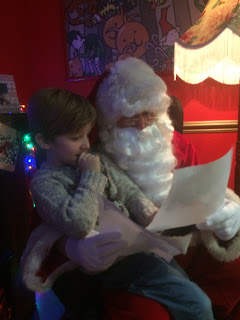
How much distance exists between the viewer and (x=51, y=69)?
200 centimetres

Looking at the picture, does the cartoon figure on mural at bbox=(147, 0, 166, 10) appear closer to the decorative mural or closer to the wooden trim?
the decorative mural

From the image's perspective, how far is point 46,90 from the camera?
866 mm

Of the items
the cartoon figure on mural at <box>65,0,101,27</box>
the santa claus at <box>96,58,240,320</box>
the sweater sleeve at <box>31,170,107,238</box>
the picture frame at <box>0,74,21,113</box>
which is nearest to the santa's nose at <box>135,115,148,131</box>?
the santa claus at <box>96,58,240,320</box>

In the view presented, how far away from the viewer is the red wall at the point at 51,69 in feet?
5.81

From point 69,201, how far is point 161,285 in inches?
13.6

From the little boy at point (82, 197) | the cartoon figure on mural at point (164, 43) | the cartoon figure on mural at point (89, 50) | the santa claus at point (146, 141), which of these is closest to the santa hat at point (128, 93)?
the santa claus at point (146, 141)

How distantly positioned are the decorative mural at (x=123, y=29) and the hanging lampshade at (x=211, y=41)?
0.46 m

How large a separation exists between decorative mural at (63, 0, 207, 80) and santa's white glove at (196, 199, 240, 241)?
1.16 m

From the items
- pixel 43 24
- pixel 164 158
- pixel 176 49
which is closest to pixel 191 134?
pixel 176 49

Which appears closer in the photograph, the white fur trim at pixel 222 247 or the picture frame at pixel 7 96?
the white fur trim at pixel 222 247

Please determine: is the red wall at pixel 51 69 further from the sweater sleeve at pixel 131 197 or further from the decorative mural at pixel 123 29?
the sweater sleeve at pixel 131 197

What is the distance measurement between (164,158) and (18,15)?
1.58 metres

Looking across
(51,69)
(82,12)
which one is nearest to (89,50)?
(82,12)

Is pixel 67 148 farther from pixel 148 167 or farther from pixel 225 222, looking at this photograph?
pixel 225 222
